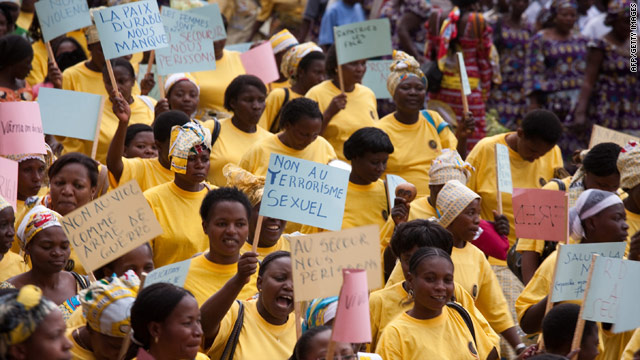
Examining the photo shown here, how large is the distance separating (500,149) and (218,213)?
3331mm

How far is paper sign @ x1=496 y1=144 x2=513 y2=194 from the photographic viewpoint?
865cm

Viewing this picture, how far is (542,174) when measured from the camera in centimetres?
957

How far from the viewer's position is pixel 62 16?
9688 mm

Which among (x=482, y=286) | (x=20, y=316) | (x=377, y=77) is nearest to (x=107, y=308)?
(x=20, y=316)

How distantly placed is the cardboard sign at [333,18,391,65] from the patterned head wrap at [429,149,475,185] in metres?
2.37

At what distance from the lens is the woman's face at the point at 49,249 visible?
6035 mm

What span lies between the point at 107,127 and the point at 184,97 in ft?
2.54

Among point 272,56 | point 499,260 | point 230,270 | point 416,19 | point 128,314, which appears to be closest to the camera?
point 128,314

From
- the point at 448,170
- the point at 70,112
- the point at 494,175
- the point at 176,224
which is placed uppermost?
the point at 70,112

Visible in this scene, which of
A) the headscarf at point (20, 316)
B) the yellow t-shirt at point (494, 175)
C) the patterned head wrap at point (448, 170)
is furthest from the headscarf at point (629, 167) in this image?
the headscarf at point (20, 316)

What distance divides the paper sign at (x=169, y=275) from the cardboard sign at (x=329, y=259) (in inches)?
25.2

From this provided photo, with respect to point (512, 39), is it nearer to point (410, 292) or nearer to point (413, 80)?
point (413, 80)

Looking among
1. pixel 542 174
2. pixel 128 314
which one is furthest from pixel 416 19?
pixel 128 314

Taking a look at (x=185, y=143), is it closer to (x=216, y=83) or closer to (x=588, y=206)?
(x=588, y=206)
